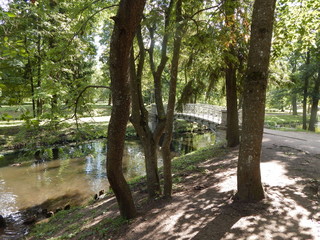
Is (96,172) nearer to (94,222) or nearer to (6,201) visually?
(6,201)

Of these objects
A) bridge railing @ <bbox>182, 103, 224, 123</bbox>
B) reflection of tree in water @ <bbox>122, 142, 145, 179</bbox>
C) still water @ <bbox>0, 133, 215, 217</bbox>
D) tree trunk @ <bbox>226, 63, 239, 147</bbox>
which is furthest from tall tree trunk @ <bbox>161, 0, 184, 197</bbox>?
bridge railing @ <bbox>182, 103, 224, 123</bbox>

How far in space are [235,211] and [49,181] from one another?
10.3 m

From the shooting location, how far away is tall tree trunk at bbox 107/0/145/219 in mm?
3203

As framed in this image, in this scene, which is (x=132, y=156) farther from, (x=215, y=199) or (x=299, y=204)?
(x=299, y=204)

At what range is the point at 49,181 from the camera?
1171 centimetres

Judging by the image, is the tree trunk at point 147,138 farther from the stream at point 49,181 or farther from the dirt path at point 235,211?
the stream at point 49,181

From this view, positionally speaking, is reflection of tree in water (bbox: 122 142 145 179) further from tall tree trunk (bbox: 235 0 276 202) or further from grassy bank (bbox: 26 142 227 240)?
tall tree trunk (bbox: 235 0 276 202)

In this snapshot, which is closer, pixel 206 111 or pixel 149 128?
pixel 149 128

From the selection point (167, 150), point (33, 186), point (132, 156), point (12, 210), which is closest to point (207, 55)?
point (167, 150)

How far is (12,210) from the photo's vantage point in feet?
28.8

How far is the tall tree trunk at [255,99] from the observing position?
4219mm

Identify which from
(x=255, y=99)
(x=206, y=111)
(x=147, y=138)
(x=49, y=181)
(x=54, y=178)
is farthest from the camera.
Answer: (x=206, y=111)

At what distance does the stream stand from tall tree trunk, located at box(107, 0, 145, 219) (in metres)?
1.38

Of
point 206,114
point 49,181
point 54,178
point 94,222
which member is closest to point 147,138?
point 94,222
